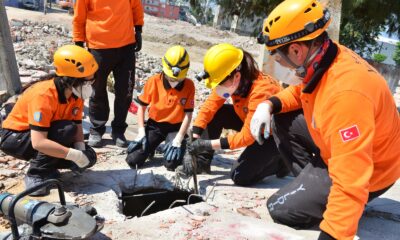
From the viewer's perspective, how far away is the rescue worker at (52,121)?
9.15ft

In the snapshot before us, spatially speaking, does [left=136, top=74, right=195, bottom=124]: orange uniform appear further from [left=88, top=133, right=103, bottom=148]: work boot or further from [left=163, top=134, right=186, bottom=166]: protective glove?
[left=88, top=133, right=103, bottom=148]: work boot

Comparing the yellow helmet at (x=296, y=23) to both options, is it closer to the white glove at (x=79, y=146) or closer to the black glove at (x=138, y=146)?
the white glove at (x=79, y=146)

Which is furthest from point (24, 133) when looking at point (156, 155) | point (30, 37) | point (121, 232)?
point (30, 37)

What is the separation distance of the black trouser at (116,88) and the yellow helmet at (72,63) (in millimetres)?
1103

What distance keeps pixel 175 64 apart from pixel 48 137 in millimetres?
1244

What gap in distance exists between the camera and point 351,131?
178 centimetres

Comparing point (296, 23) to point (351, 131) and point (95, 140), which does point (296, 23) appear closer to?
point (351, 131)

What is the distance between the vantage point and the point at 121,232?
241 centimetres

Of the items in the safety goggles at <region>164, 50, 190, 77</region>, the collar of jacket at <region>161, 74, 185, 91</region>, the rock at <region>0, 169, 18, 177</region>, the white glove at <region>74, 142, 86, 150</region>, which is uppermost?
the safety goggles at <region>164, 50, 190, 77</region>

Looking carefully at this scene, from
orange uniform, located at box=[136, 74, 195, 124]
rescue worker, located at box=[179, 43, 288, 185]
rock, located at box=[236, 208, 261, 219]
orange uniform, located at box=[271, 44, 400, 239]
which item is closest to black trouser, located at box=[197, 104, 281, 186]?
rescue worker, located at box=[179, 43, 288, 185]

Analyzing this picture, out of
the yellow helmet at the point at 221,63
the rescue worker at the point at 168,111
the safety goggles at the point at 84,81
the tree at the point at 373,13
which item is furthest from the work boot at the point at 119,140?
the tree at the point at 373,13

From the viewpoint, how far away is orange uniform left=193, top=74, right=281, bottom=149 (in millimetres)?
3123

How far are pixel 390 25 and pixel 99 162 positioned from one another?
7.22 m

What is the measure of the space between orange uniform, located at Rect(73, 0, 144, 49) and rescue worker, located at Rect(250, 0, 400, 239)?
2.12m
